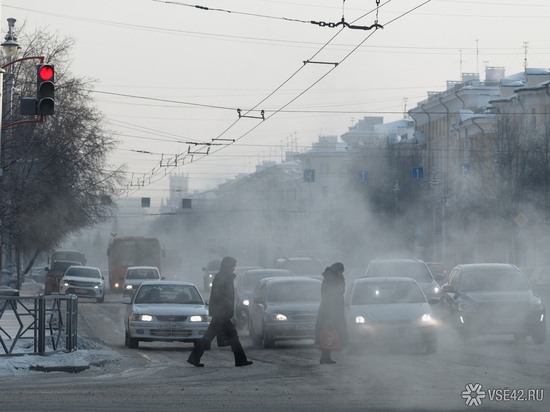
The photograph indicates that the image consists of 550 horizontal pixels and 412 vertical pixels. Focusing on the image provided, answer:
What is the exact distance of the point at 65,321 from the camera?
14844 millimetres

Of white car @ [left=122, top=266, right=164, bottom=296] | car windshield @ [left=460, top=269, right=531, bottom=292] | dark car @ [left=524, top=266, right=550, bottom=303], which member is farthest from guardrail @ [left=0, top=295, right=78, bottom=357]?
dark car @ [left=524, top=266, right=550, bottom=303]

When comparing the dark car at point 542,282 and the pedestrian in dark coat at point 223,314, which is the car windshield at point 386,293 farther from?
the dark car at point 542,282

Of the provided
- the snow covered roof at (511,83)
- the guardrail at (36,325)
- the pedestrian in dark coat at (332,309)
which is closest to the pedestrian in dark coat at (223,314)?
the pedestrian in dark coat at (332,309)

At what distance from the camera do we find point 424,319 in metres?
15.5

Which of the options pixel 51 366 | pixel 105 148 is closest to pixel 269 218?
pixel 105 148

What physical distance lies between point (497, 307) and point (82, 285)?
24.1m

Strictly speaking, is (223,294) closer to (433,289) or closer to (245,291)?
(245,291)

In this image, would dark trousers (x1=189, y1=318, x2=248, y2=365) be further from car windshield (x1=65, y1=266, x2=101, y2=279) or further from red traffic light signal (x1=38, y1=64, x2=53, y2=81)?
car windshield (x1=65, y1=266, x2=101, y2=279)

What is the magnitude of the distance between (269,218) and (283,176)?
1214 inches

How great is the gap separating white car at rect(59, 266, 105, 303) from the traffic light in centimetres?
2356

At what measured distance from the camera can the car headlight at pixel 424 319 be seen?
50.6ft

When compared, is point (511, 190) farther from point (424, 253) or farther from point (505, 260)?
point (424, 253)

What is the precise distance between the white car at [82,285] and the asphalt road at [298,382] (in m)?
21.4

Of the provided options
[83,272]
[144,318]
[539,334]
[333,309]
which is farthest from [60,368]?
[83,272]
